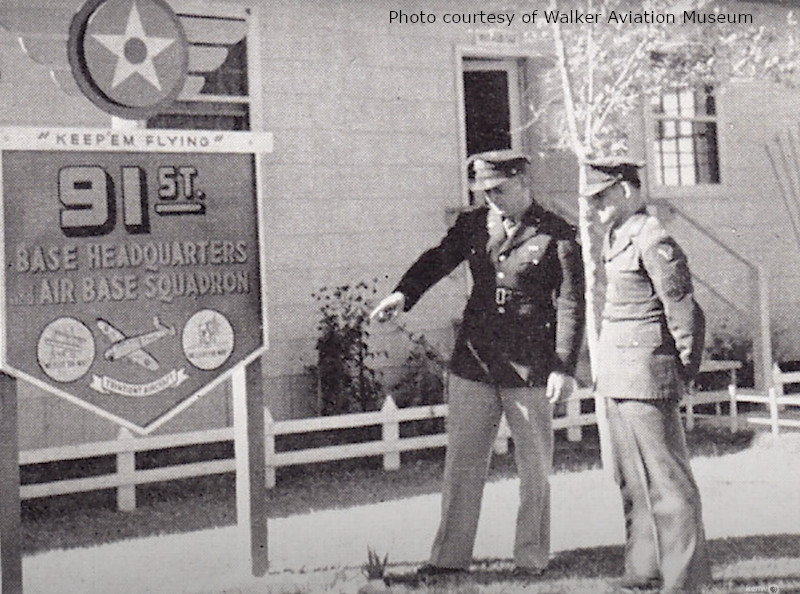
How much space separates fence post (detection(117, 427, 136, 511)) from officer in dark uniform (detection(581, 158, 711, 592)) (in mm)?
2708

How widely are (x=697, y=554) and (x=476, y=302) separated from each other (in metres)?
1.16

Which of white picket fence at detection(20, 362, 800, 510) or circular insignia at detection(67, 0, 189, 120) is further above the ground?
circular insignia at detection(67, 0, 189, 120)

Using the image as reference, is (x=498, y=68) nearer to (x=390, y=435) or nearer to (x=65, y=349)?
(x=390, y=435)

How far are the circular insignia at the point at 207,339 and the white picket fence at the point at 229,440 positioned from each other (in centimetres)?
196

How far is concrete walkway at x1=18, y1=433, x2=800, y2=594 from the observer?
150 inches

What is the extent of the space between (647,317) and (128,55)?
1.89 m

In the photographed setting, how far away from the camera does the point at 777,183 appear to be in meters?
7.29

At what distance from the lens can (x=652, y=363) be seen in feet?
12.2

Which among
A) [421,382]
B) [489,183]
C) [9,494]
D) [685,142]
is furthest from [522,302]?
[685,142]

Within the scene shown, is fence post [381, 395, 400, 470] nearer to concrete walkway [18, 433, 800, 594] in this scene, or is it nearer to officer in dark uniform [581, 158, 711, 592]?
concrete walkway [18, 433, 800, 594]

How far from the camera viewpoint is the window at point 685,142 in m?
7.58

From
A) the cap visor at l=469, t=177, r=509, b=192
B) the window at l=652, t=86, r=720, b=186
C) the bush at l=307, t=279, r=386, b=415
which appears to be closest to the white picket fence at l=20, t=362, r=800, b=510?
the bush at l=307, t=279, r=386, b=415

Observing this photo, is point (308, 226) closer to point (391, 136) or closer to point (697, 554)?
point (391, 136)

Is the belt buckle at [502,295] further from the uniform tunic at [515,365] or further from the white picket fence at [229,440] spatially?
the white picket fence at [229,440]
